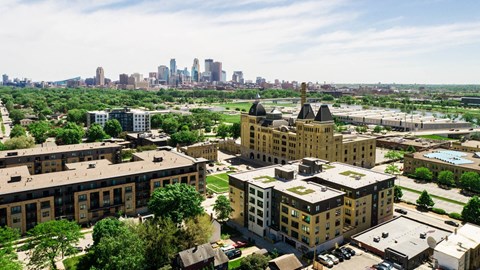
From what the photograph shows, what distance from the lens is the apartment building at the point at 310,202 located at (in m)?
50.1

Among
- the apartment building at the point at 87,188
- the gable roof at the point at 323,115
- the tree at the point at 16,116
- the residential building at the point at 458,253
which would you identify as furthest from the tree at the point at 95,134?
the residential building at the point at 458,253

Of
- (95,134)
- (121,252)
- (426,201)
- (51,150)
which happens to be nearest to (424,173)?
(426,201)

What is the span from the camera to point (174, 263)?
42.9 metres

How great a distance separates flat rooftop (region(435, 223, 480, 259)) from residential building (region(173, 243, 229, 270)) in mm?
26939

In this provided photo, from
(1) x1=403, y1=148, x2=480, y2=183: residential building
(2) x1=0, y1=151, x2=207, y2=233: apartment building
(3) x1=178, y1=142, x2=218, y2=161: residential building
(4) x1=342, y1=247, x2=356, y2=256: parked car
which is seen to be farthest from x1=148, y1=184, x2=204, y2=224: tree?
(1) x1=403, y1=148, x2=480, y2=183: residential building

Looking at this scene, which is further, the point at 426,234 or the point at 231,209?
the point at 231,209

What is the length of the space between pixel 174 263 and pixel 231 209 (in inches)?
739

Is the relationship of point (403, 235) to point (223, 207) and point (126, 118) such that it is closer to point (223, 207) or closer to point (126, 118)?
point (223, 207)

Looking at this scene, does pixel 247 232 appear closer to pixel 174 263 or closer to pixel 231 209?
pixel 231 209

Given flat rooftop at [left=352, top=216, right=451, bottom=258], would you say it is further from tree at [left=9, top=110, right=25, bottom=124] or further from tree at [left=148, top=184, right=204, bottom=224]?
tree at [left=9, top=110, right=25, bottom=124]

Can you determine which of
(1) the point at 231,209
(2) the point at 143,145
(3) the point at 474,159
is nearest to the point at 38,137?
(2) the point at 143,145

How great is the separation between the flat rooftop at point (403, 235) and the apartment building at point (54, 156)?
2317 inches

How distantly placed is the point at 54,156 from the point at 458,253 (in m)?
76.1

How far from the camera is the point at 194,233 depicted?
151 feet
